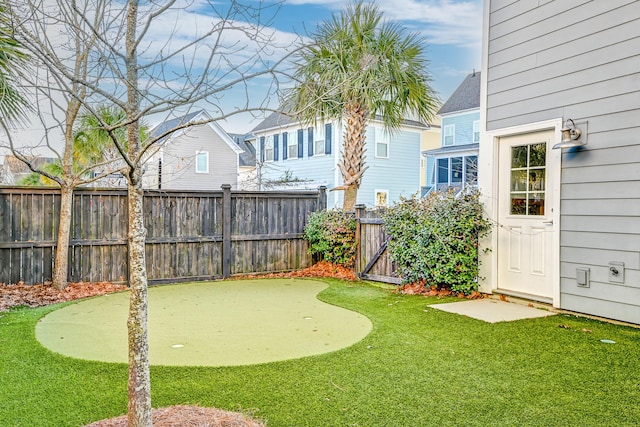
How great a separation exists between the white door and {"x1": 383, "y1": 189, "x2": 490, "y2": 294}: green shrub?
32cm

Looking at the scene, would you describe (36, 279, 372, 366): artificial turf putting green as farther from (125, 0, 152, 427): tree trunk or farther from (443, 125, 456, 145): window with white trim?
(443, 125, 456, 145): window with white trim

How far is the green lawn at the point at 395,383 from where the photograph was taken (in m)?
2.56

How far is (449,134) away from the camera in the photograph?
17.6m

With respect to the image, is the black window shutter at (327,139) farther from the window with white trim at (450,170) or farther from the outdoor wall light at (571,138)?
the outdoor wall light at (571,138)

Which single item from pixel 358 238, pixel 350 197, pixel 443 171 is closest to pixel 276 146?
pixel 443 171

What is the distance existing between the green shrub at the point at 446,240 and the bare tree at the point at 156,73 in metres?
3.83

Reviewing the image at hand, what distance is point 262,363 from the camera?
347cm

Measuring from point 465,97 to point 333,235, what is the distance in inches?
465

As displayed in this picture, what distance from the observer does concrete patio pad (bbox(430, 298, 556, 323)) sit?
4.87 metres

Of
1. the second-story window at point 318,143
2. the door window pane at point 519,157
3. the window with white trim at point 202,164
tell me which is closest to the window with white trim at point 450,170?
the second-story window at point 318,143

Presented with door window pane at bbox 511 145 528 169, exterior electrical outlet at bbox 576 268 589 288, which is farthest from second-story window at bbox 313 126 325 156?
exterior electrical outlet at bbox 576 268 589 288

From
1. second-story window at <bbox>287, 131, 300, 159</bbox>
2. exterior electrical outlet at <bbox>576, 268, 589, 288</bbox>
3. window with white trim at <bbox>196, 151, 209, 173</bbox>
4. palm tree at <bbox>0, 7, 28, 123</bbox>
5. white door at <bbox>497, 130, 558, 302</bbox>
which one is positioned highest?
second-story window at <bbox>287, 131, 300, 159</bbox>

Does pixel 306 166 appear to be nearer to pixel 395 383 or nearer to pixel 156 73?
pixel 395 383

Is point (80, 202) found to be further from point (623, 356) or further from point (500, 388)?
point (623, 356)
